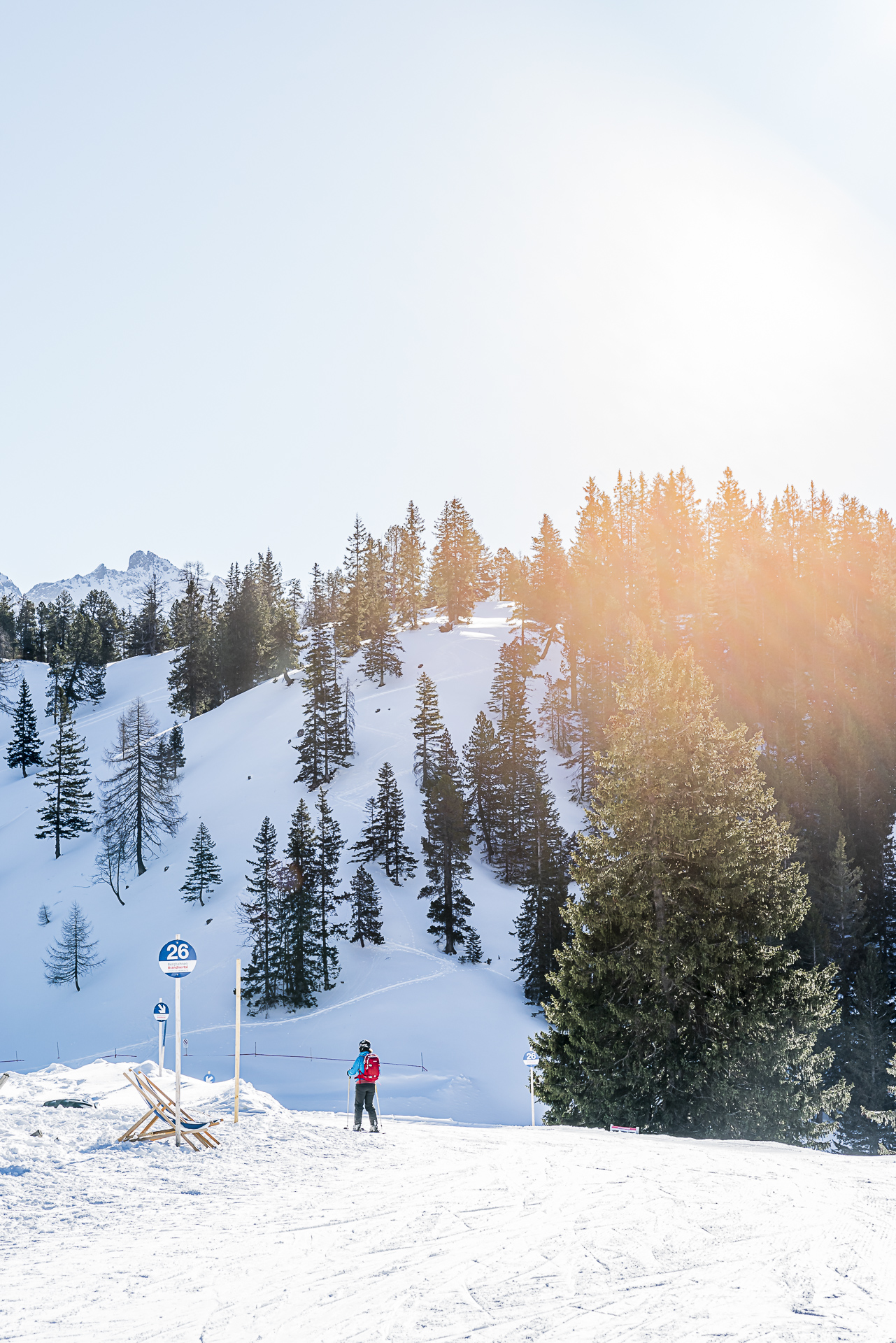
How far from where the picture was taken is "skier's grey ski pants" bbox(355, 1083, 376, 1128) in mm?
14023

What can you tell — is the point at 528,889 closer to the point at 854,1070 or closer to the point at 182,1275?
the point at 854,1070

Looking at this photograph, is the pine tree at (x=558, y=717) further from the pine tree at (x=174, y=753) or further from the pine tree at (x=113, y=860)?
the pine tree at (x=113, y=860)

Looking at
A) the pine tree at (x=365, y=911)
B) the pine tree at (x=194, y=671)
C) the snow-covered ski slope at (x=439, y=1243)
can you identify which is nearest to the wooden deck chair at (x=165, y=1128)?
the snow-covered ski slope at (x=439, y=1243)

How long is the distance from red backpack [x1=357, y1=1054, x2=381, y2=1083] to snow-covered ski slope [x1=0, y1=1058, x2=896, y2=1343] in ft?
7.05

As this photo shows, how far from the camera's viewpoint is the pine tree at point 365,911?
49.7 metres

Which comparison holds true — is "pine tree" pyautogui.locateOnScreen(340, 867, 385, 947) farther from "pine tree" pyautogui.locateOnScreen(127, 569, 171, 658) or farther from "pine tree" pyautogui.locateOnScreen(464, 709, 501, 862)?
"pine tree" pyautogui.locateOnScreen(127, 569, 171, 658)

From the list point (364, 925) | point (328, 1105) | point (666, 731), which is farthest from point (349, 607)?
point (666, 731)

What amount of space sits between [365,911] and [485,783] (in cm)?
1525

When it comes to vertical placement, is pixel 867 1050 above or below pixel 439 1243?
below

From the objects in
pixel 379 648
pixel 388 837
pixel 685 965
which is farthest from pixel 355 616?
pixel 685 965

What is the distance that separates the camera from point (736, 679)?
240ft

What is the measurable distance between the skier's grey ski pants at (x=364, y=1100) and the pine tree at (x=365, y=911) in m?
36.0

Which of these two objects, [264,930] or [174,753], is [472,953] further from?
[174,753]

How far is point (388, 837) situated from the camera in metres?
55.9
